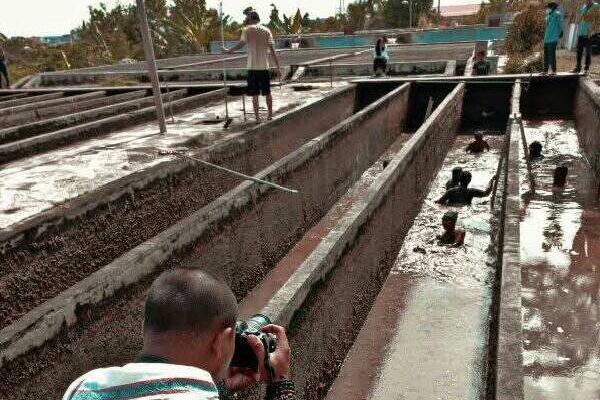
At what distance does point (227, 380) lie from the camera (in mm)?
1581

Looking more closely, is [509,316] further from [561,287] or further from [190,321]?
[190,321]

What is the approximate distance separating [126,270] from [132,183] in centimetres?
176

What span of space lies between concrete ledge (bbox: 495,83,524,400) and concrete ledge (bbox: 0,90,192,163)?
6840 millimetres

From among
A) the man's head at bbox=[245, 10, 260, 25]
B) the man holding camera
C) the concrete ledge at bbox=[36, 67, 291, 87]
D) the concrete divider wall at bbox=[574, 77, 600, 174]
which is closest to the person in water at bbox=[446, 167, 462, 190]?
the concrete divider wall at bbox=[574, 77, 600, 174]

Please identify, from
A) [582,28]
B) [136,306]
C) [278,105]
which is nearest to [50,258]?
[136,306]

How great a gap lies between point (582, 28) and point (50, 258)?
11360 mm

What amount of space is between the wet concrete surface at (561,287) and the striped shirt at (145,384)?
3137 millimetres

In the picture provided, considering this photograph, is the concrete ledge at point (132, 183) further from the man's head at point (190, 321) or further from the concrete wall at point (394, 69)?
the concrete wall at point (394, 69)

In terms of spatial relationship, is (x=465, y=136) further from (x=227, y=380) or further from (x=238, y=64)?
(x=227, y=380)

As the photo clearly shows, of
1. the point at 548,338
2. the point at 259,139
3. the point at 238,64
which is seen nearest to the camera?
the point at 548,338

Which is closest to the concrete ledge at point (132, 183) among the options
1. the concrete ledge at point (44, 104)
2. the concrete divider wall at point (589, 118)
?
the concrete divider wall at point (589, 118)

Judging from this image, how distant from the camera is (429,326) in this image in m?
5.16

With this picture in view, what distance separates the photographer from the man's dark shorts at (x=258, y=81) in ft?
28.6

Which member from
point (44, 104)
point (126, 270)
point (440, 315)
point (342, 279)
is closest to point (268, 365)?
point (126, 270)
